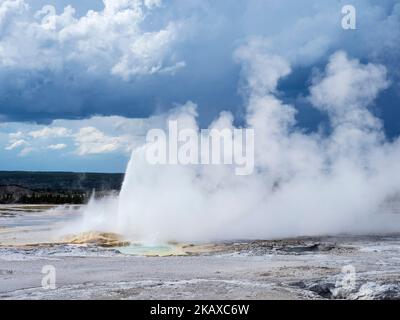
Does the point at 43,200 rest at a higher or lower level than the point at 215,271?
higher

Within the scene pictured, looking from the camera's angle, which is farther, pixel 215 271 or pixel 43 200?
pixel 43 200

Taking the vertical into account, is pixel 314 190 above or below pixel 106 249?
above

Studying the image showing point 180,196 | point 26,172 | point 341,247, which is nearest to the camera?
point 341,247

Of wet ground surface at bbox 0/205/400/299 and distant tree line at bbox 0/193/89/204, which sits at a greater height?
distant tree line at bbox 0/193/89/204

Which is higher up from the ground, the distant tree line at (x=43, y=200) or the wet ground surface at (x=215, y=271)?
the distant tree line at (x=43, y=200)

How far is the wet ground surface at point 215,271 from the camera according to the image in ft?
33.4

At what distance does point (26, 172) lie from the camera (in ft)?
397

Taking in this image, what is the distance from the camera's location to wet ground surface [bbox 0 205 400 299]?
10.2 m

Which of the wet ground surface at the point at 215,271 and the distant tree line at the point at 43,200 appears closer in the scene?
the wet ground surface at the point at 215,271

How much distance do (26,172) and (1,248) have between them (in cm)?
10849

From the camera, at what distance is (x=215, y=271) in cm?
1220

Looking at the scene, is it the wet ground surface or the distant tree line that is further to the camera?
the distant tree line
